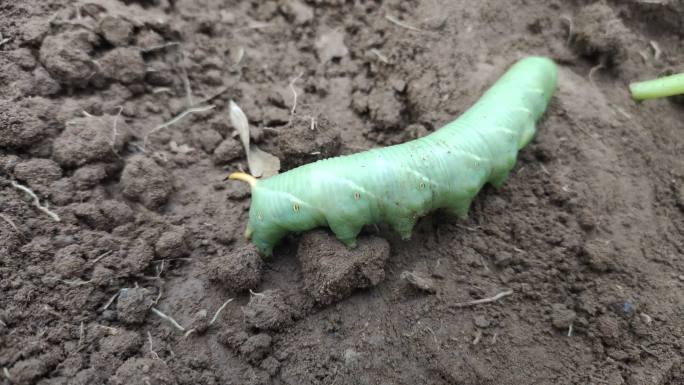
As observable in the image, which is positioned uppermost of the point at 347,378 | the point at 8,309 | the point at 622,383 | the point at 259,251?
the point at 8,309

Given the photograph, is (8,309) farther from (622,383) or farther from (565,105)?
(565,105)

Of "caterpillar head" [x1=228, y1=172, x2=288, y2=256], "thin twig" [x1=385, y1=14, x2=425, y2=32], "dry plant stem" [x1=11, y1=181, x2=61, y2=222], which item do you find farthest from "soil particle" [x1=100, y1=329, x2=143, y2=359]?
"thin twig" [x1=385, y1=14, x2=425, y2=32]

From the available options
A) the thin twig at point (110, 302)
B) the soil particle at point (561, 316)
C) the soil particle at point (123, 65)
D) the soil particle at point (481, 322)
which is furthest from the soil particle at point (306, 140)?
the soil particle at point (561, 316)

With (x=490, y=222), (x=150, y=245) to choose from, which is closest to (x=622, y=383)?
(x=490, y=222)

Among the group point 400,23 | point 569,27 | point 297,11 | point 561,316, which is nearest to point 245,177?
point 297,11

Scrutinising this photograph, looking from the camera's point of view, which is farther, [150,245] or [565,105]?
[565,105]

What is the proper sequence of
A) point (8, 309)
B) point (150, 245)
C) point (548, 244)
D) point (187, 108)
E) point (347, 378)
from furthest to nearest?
1. point (187, 108)
2. point (548, 244)
3. point (150, 245)
4. point (347, 378)
5. point (8, 309)
